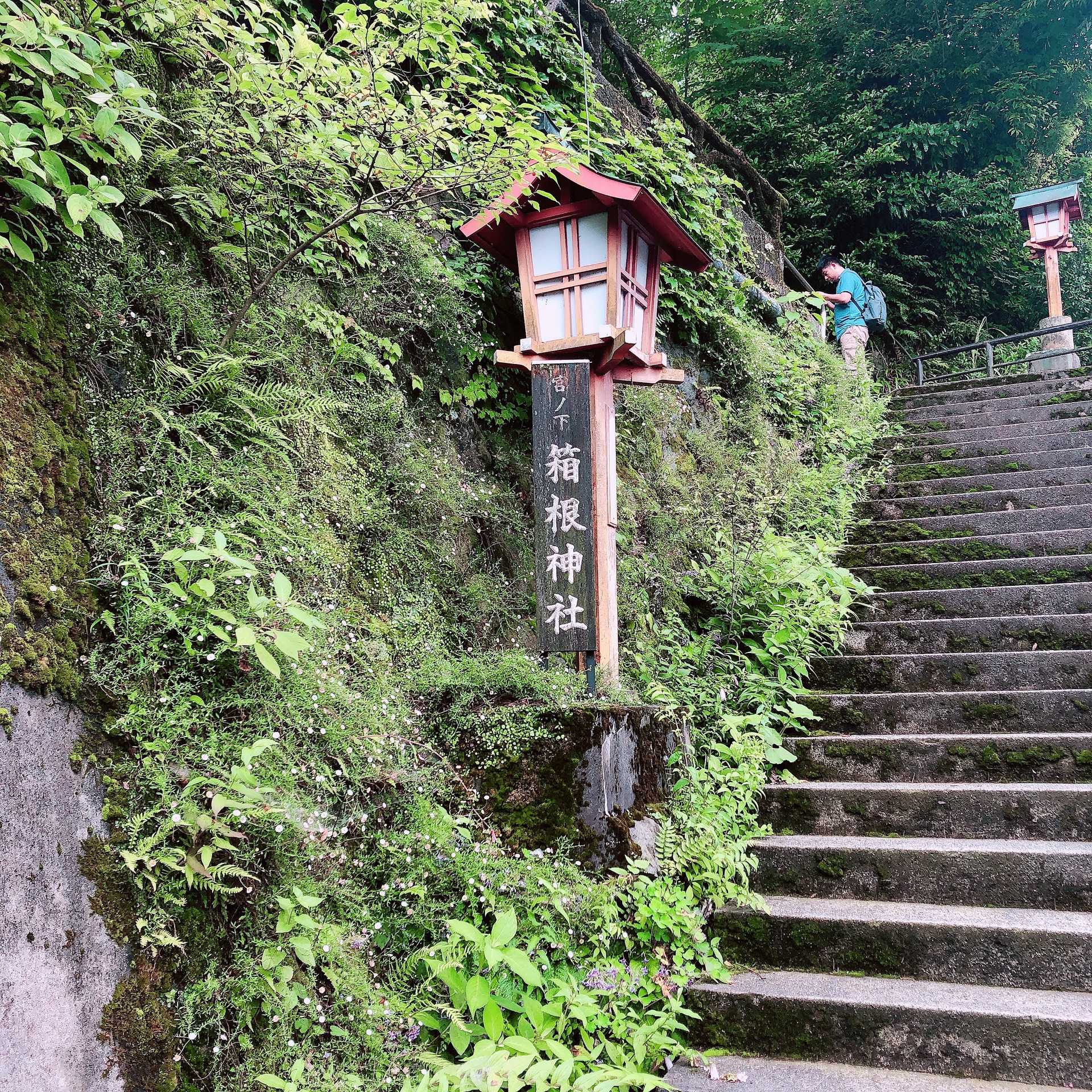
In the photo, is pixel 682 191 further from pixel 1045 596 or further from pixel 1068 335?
pixel 1068 335

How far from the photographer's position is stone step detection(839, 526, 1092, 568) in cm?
529

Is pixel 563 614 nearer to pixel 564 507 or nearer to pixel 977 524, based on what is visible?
pixel 564 507

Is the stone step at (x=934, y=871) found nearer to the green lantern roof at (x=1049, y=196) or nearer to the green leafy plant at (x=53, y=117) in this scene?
the green leafy plant at (x=53, y=117)

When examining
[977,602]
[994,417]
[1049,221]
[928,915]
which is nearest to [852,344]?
[994,417]

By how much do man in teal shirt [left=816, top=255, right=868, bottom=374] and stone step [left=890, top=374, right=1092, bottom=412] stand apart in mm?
1294

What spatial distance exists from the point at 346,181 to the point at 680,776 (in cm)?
303

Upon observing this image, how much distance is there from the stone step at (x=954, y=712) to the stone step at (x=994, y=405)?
496 cm

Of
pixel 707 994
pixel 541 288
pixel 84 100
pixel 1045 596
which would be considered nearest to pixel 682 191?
pixel 541 288

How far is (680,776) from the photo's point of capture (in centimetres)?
365

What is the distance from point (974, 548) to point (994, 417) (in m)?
3.31

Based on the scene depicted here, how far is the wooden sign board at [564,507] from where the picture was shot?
3482 millimetres

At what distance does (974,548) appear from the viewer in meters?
5.57

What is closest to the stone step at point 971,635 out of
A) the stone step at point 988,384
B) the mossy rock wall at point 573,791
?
the mossy rock wall at point 573,791

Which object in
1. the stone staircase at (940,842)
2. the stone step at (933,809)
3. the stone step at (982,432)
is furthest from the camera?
the stone step at (982,432)
